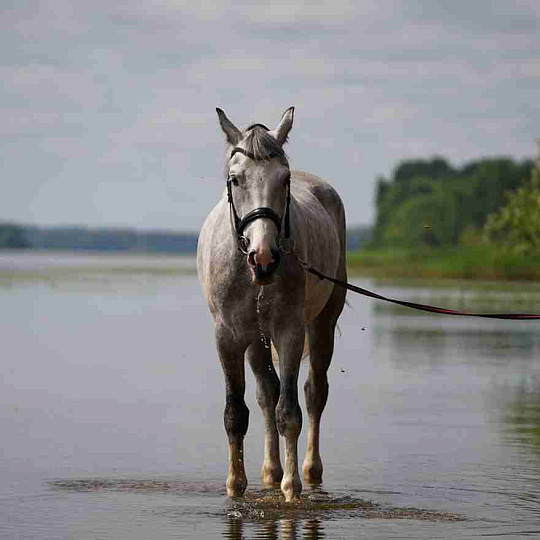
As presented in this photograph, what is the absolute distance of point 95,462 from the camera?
1057 centimetres

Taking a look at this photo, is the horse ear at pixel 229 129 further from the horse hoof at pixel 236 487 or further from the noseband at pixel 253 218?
the horse hoof at pixel 236 487

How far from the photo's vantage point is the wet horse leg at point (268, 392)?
9.77m

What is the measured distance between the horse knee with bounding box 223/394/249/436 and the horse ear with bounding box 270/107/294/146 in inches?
67.1

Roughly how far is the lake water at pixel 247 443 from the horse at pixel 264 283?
342 mm

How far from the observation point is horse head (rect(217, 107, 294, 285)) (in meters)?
8.35

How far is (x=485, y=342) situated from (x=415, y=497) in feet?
49.6

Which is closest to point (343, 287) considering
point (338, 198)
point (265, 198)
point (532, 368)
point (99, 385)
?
point (338, 198)

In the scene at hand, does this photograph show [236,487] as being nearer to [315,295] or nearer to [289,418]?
[289,418]

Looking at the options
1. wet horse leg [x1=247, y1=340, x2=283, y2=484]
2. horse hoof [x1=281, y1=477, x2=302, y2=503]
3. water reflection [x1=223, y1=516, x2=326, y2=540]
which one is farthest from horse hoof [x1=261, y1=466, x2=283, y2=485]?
water reflection [x1=223, y1=516, x2=326, y2=540]

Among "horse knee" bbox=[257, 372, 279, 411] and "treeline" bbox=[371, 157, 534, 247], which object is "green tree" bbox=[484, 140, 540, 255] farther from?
"treeline" bbox=[371, 157, 534, 247]

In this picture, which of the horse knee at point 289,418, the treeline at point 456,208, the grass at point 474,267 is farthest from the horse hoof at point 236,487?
the treeline at point 456,208

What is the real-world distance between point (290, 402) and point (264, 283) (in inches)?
38.1

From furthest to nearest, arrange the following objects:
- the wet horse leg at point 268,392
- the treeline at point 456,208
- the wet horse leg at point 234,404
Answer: the treeline at point 456,208, the wet horse leg at point 268,392, the wet horse leg at point 234,404

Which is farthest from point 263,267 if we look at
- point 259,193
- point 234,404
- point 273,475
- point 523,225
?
point 523,225
